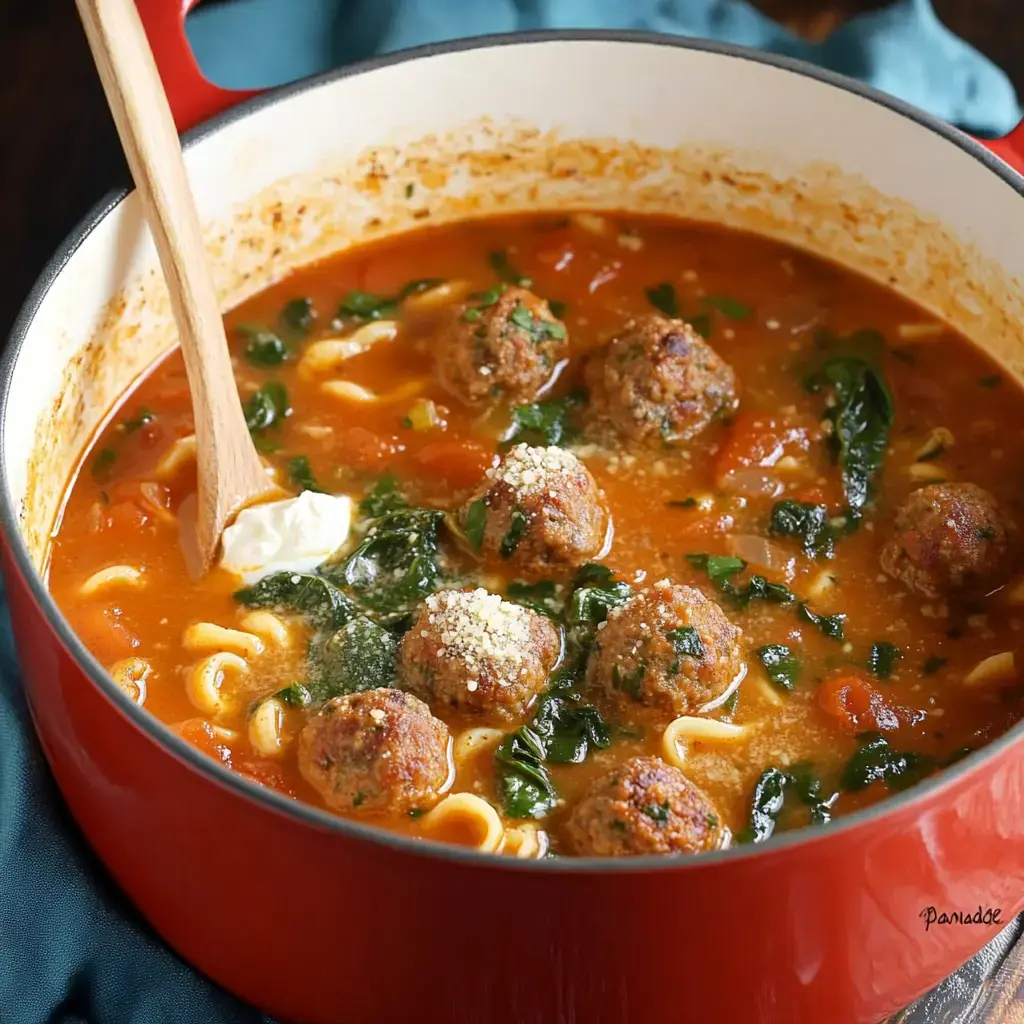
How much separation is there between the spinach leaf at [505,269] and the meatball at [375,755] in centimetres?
192

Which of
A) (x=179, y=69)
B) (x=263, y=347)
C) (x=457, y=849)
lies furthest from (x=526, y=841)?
(x=179, y=69)

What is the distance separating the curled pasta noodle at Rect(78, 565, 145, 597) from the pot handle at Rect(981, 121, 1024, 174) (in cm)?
276

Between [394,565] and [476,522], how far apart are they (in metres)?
0.26

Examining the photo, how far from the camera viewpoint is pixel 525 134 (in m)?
5.15

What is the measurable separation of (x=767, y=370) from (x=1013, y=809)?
1973 mm

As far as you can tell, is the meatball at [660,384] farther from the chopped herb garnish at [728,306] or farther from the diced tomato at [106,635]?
the diced tomato at [106,635]

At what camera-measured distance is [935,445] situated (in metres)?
4.50

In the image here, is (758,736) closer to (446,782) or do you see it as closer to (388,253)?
(446,782)

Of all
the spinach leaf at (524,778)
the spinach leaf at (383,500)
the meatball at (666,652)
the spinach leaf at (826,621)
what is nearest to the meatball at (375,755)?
the spinach leaf at (524,778)

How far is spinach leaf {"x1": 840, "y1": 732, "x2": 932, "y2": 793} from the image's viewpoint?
144 inches

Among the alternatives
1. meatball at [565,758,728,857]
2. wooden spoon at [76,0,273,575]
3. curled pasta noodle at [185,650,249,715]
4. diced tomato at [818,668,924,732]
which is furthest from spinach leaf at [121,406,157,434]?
diced tomato at [818,668,924,732]

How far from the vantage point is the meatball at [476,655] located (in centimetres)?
368

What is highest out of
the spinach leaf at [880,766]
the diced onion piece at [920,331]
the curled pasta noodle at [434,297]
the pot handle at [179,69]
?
the pot handle at [179,69]

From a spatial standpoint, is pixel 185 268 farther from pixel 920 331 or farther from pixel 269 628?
pixel 920 331
